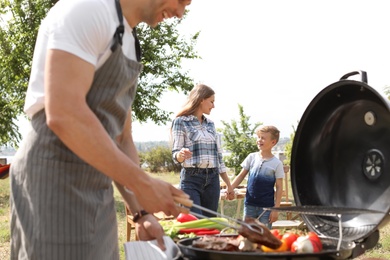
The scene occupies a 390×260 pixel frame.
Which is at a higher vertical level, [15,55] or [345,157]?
[15,55]

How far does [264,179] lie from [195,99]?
3.83 feet

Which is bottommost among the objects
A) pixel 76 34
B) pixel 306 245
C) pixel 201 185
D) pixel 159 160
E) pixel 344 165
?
pixel 159 160

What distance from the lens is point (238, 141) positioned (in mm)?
18344

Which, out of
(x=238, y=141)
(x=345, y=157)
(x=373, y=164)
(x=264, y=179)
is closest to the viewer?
(x=373, y=164)

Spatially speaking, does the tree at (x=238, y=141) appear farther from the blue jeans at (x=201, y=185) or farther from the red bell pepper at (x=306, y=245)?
the red bell pepper at (x=306, y=245)

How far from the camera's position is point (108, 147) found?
1.56 m

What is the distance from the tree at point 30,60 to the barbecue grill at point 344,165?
17478 millimetres

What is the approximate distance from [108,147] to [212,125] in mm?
4680

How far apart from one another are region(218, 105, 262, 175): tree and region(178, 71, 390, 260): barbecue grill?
1481cm

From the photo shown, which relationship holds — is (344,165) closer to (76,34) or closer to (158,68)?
(76,34)

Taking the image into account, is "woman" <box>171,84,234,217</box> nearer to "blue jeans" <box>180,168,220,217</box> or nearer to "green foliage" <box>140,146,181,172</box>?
"blue jeans" <box>180,168,220,217</box>

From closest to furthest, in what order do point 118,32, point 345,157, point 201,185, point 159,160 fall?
point 118,32
point 345,157
point 201,185
point 159,160

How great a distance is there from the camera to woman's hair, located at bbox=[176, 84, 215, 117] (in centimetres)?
597

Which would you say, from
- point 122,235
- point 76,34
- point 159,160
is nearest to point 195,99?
point 122,235
